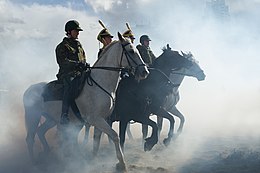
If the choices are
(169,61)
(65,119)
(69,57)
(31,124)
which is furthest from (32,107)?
(169,61)

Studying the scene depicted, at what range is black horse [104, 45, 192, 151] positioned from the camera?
8.66 metres

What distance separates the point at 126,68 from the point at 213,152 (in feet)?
13.7

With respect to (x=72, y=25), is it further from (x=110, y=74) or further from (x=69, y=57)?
(x=110, y=74)

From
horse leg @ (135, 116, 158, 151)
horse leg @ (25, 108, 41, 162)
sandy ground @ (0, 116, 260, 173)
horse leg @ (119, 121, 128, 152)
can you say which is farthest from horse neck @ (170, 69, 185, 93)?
horse leg @ (25, 108, 41, 162)

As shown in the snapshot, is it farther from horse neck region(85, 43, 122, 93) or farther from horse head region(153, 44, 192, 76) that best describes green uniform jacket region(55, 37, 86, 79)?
horse head region(153, 44, 192, 76)

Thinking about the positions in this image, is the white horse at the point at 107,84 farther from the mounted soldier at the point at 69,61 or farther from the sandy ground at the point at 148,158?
the sandy ground at the point at 148,158

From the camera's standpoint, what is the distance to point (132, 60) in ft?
24.4

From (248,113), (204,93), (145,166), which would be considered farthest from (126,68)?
(204,93)

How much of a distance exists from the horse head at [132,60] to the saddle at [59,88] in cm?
95

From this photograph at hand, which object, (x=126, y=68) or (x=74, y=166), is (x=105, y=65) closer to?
(x=126, y=68)

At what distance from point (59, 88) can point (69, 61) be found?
77 cm

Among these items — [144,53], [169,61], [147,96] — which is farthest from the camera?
[144,53]

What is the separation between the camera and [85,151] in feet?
29.7

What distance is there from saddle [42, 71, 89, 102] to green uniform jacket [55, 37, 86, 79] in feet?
0.58
